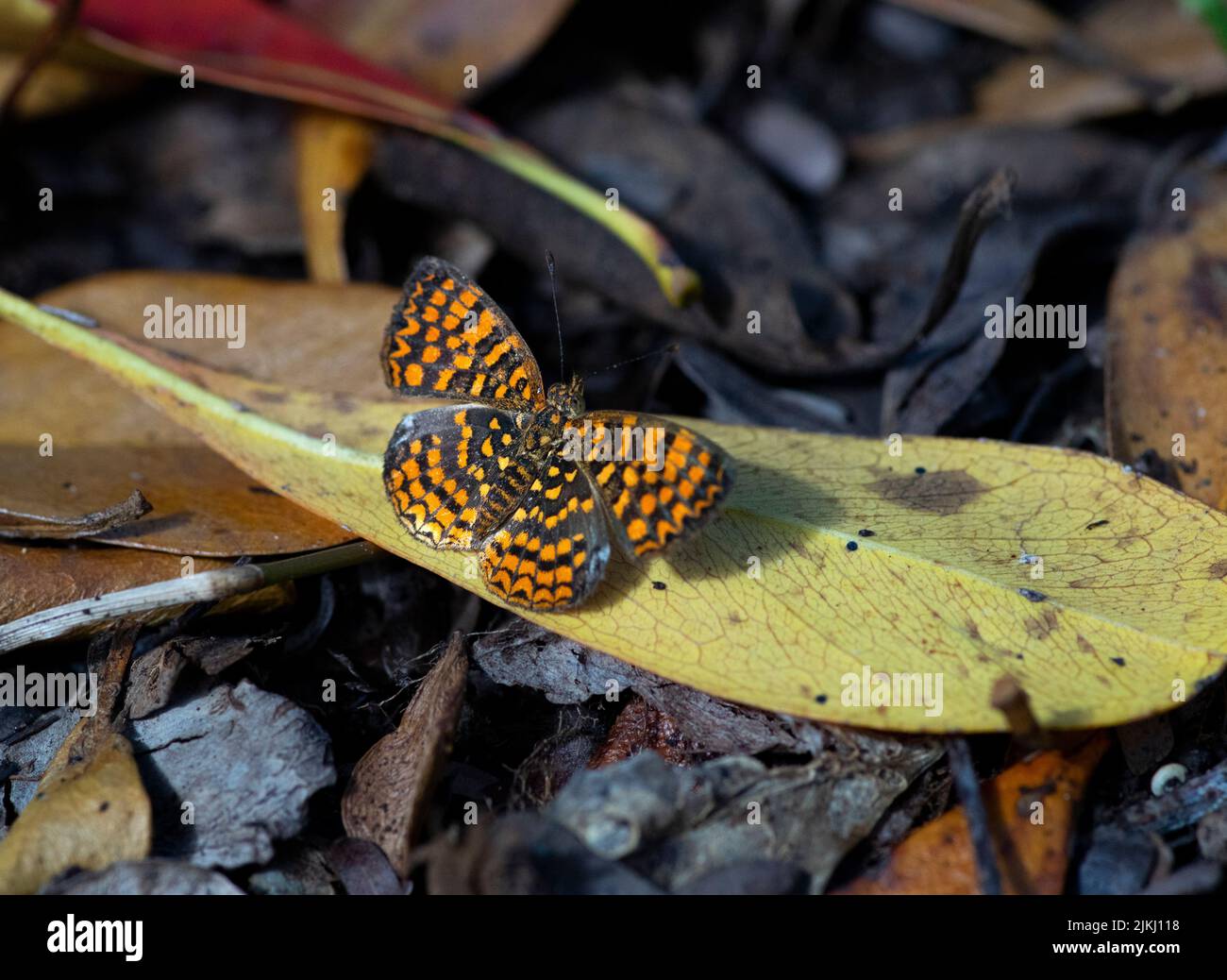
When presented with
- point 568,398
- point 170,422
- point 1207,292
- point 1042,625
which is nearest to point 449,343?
point 568,398

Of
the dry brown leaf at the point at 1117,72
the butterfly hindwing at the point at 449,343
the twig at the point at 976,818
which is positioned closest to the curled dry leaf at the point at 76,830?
the butterfly hindwing at the point at 449,343

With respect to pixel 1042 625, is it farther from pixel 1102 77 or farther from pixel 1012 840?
pixel 1102 77

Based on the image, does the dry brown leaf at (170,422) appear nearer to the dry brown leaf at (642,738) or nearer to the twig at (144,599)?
the twig at (144,599)

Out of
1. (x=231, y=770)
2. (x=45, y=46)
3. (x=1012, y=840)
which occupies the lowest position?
(x=1012, y=840)

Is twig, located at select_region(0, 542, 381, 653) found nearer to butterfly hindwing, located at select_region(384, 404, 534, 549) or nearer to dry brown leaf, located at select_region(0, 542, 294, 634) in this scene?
dry brown leaf, located at select_region(0, 542, 294, 634)

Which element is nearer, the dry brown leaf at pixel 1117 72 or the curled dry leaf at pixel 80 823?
the curled dry leaf at pixel 80 823
